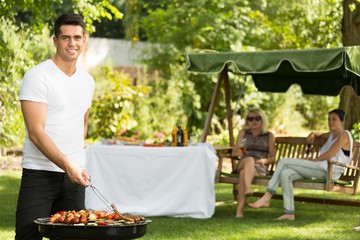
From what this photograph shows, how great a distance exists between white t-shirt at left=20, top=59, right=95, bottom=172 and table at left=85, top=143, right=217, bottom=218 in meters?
4.80

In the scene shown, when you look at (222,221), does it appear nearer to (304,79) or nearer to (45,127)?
(304,79)

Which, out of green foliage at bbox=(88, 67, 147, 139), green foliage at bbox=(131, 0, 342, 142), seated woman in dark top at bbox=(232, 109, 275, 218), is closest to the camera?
Result: seated woman in dark top at bbox=(232, 109, 275, 218)

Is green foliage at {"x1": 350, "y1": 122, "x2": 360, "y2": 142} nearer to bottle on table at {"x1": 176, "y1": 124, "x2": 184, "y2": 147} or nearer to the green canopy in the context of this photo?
the green canopy

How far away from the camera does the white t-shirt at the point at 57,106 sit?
14.9 ft

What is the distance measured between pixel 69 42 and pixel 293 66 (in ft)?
17.1

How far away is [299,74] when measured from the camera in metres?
11.3

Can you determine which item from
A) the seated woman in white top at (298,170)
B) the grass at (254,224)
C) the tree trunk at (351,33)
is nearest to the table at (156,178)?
the grass at (254,224)

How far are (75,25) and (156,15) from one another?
1682 cm

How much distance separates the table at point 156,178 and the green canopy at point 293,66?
1.00m

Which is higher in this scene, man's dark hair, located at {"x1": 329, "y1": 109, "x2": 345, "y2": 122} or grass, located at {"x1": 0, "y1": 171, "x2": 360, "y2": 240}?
man's dark hair, located at {"x1": 329, "y1": 109, "x2": 345, "y2": 122}

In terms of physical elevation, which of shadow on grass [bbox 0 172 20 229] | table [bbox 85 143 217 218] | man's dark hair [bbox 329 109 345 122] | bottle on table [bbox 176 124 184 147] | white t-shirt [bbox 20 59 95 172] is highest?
white t-shirt [bbox 20 59 95 172]

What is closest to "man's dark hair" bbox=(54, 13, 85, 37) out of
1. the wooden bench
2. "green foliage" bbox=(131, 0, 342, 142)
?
the wooden bench

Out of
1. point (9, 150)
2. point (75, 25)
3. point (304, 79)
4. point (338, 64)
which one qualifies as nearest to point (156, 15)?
point (9, 150)

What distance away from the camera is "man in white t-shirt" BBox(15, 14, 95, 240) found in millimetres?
4523
